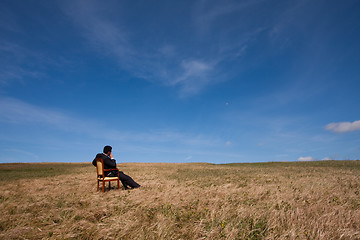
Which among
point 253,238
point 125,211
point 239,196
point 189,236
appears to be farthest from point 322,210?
point 125,211

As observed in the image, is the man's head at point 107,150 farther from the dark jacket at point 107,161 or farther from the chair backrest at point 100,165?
the chair backrest at point 100,165

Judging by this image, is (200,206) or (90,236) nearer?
(90,236)

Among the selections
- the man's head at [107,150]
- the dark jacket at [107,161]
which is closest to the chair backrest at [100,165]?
the dark jacket at [107,161]

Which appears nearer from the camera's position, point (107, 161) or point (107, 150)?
point (107, 161)

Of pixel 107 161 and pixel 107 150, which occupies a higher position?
pixel 107 150

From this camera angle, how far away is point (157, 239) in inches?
170

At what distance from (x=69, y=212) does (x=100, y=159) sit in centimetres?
407

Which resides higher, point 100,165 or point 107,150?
point 107,150

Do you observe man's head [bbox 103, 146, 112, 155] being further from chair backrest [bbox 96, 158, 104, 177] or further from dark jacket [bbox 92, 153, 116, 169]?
chair backrest [bbox 96, 158, 104, 177]

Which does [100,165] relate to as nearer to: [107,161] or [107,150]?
[107,161]

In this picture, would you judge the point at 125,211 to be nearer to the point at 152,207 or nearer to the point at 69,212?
the point at 152,207

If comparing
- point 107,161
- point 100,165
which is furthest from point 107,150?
point 100,165

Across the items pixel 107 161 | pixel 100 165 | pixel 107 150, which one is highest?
pixel 107 150

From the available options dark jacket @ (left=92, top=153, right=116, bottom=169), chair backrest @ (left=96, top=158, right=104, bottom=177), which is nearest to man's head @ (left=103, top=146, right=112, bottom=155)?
dark jacket @ (left=92, top=153, right=116, bottom=169)
